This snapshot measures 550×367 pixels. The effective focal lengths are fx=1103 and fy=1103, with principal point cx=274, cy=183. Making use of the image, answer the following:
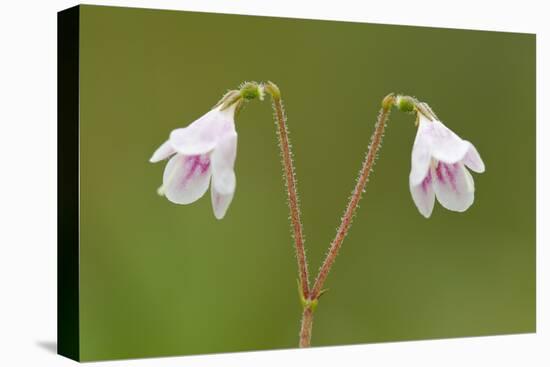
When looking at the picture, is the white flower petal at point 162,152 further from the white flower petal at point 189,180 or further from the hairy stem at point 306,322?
the hairy stem at point 306,322

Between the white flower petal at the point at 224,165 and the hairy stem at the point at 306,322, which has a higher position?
the white flower petal at the point at 224,165

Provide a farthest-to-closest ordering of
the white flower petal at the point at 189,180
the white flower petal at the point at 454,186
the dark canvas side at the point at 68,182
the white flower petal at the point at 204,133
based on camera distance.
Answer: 1. the dark canvas side at the point at 68,182
2. the white flower petal at the point at 454,186
3. the white flower petal at the point at 189,180
4. the white flower petal at the point at 204,133

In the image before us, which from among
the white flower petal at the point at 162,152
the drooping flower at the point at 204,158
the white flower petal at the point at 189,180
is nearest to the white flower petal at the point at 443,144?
the drooping flower at the point at 204,158

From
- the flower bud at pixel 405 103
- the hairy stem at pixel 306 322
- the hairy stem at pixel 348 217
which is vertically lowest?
the hairy stem at pixel 306 322

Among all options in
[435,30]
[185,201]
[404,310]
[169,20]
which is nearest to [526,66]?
[435,30]

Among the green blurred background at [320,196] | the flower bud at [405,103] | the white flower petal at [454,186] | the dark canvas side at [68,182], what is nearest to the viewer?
the flower bud at [405,103]

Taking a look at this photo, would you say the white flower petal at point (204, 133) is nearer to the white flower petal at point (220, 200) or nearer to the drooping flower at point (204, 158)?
the drooping flower at point (204, 158)

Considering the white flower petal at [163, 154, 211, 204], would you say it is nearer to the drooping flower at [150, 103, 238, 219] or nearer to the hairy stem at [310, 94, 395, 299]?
the drooping flower at [150, 103, 238, 219]

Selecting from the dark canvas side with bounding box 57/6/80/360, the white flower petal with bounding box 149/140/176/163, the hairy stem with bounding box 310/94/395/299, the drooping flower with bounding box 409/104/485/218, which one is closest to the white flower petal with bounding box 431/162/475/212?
the drooping flower with bounding box 409/104/485/218

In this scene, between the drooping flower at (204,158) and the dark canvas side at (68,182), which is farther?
the dark canvas side at (68,182)
